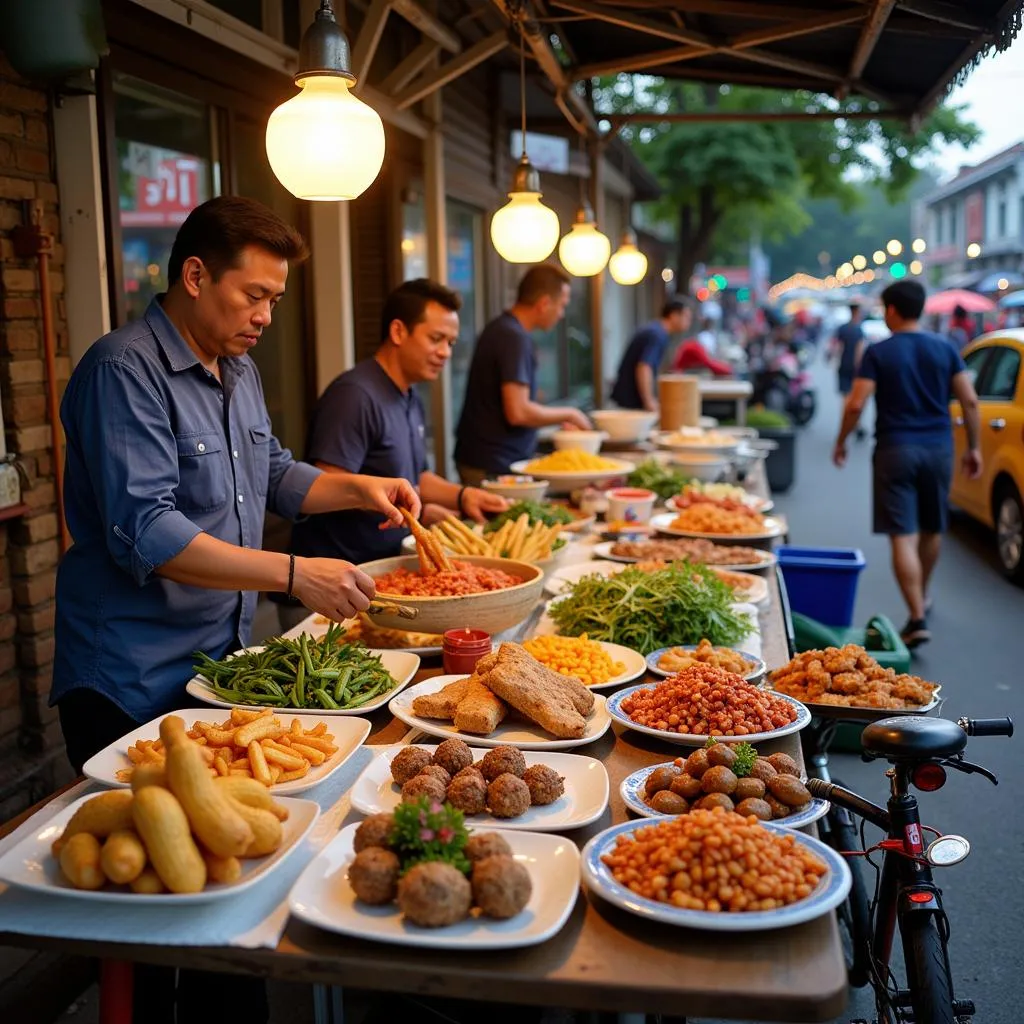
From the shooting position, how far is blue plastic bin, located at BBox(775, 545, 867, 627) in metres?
5.97

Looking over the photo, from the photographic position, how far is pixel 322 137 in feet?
9.86

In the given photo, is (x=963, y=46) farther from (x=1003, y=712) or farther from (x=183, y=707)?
(x=183, y=707)

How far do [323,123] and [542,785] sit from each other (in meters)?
1.89

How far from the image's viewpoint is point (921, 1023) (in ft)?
7.57

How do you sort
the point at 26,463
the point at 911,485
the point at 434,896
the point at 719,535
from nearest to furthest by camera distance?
the point at 434,896, the point at 26,463, the point at 719,535, the point at 911,485

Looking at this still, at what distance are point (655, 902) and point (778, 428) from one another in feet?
42.5

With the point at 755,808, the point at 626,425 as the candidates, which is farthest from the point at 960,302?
the point at 755,808

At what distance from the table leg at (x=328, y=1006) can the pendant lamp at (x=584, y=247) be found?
4980 millimetres

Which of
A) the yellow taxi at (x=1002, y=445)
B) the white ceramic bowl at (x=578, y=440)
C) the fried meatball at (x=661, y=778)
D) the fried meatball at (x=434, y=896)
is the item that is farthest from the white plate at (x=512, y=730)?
the yellow taxi at (x=1002, y=445)

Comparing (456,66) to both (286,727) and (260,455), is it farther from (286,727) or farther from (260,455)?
(286,727)

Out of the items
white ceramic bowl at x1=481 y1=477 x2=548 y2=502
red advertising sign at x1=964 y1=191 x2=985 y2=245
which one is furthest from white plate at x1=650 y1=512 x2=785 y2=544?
red advertising sign at x1=964 y1=191 x2=985 y2=245

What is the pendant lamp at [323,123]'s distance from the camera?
2957 millimetres

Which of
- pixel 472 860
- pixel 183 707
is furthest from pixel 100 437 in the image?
pixel 472 860

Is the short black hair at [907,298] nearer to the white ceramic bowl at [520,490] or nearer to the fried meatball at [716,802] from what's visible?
the white ceramic bowl at [520,490]
